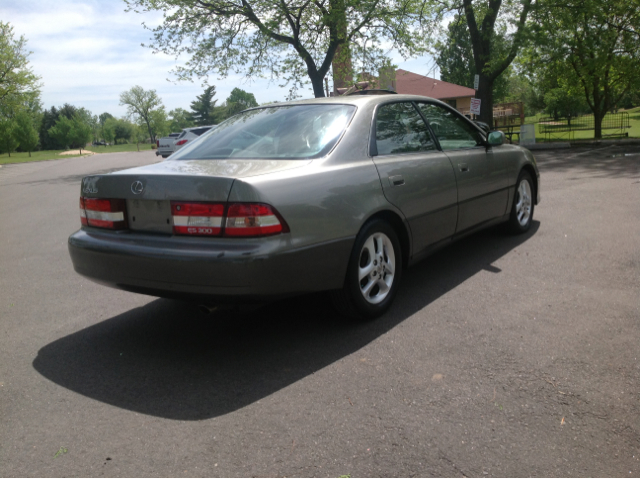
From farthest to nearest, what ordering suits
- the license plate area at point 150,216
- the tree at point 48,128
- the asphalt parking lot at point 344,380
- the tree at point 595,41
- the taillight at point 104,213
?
1. the tree at point 48,128
2. the tree at point 595,41
3. the taillight at point 104,213
4. the license plate area at point 150,216
5. the asphalt parking lot at point 344,380

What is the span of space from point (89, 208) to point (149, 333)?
929 millimetres

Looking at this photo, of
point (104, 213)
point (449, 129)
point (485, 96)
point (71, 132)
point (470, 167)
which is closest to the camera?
point (104, 213)

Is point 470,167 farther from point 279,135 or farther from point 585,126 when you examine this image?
point 585,126

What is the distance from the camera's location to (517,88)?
88.8m

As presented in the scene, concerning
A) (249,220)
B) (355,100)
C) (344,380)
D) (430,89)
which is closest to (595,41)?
(355,100)

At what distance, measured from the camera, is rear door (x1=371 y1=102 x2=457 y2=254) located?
4.14 meters

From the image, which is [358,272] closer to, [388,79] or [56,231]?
[56,231]

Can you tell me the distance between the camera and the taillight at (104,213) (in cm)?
365

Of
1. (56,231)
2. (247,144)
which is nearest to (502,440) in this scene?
(247,144)

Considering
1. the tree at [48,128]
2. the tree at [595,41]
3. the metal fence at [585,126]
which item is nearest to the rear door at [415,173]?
the tree at [595,41]

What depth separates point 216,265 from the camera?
3.14 metres

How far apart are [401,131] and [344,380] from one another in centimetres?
221

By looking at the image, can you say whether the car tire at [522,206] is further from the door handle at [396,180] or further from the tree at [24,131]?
the tree at [24,131]

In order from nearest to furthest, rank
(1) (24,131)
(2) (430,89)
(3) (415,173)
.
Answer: (3) (415,173), (2) (430,89), (1) (24,131)
